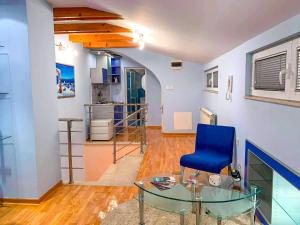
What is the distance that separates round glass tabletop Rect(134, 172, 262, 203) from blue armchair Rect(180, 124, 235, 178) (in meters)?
0.37

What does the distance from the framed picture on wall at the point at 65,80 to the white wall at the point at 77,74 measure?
0.09 meters

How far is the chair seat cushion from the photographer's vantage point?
2854mm

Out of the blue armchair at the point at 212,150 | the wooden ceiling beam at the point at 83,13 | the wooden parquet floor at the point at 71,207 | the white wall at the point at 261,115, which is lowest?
the wooden parquet floor at the point at 71,207

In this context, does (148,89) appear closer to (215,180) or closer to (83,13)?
(83,13)

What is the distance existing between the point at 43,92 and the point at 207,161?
6.84 feet

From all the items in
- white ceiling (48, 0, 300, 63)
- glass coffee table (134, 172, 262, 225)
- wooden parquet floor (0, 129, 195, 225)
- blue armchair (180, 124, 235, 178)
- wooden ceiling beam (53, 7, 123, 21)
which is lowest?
wooden parquet floor (0, 129, 195, 225)

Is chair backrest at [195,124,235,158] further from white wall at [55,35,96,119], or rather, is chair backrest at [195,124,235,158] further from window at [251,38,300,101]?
white wall at [55,35,96,119]

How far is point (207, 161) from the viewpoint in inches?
116

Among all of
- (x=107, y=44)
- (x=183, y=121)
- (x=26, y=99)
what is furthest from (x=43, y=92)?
(x=183, y=121)

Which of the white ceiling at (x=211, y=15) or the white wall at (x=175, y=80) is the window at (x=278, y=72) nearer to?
the white ceiling at (x=211, y=15)

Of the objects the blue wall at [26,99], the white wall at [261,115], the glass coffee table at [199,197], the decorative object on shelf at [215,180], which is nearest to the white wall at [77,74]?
the blue wall at [26,99]

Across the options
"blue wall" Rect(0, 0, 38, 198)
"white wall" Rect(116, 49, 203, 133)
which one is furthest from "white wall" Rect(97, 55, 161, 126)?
"blue wall" Rect(0, 0, 38, 198)

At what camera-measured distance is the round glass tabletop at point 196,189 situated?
2.01 meters

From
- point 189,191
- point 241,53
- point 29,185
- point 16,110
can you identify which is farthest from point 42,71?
point 241,53
